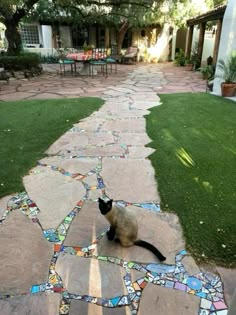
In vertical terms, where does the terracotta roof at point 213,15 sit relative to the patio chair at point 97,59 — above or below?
above

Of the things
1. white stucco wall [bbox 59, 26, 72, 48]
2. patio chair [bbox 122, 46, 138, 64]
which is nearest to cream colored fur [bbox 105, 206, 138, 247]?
patio chair [bbox 122, 46, 138, 64]

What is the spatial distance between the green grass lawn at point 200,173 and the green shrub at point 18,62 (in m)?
6.31

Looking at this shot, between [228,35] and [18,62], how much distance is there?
265 inches

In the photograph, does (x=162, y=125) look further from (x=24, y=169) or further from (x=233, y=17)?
(x=233, y=17)

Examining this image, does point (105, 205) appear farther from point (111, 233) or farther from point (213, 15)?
point (213, 15)

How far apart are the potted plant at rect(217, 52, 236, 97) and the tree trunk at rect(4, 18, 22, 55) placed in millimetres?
7319

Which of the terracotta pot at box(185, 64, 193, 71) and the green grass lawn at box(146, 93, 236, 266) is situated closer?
the green grass lawn at box(146, 93, 236, 266)

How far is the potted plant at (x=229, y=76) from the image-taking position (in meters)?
5.95

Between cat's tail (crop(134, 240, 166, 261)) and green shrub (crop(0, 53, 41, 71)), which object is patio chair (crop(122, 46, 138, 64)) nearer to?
green shrub (crop(0, 53, 41, 71))

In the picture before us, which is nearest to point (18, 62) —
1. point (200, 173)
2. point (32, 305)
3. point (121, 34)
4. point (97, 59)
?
point (97, 59)

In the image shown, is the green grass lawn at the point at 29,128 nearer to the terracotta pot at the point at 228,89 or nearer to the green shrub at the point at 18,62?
the terracotta pot at the point at 228,89

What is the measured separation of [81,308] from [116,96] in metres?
5.40

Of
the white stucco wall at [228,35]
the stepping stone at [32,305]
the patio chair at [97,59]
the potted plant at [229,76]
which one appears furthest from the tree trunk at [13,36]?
the stepping stone at [32,305]

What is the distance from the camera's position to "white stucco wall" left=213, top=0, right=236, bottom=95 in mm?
6059
